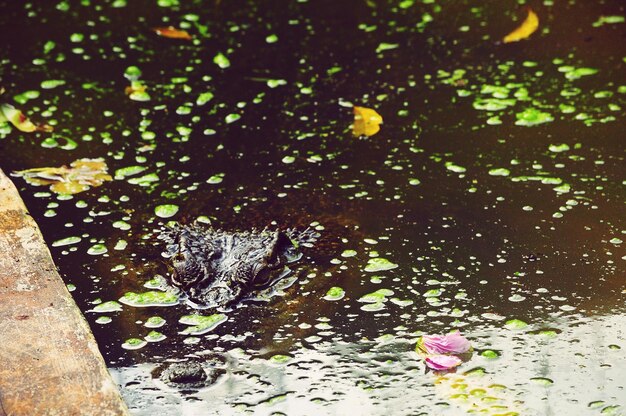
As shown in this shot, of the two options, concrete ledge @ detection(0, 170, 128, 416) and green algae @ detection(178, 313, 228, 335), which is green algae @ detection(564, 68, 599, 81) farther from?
concrete ledge @ detection(0, 170, 128, 416)

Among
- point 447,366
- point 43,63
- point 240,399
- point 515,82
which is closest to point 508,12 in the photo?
point 515,82

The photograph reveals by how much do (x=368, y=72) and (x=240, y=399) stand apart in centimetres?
274

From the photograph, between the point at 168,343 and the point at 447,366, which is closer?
the point at 447,366

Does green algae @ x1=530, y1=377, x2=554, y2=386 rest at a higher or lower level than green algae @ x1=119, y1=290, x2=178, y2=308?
lower

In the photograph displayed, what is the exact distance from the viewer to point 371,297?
340cm

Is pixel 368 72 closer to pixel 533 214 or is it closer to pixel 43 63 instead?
pixel 533 214

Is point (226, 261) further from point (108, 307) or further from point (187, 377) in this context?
point (187, 377)

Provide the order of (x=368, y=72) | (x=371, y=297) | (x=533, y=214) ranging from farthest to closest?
1. (x=368, y=72)
2. (x=533, y=214)
3. (x=371, y=297)

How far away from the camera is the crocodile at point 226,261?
342 cm

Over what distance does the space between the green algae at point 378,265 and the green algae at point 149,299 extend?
810 mm

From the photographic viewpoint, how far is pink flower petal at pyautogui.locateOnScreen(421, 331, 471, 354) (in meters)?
3.05

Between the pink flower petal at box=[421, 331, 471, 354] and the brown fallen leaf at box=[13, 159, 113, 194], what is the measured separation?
76.5 inches

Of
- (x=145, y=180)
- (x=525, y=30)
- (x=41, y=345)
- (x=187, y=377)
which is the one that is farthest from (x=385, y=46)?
(x=41, y=345)

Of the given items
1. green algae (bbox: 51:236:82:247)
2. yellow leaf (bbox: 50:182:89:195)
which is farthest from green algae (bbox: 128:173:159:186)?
green algae (bbox: 51:236:82:247)
